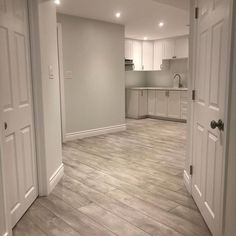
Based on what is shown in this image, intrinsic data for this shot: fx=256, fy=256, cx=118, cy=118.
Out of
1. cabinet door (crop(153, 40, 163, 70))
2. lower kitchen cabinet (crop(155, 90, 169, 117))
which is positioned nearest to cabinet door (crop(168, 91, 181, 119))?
lower kitchen cabinet (crop(155, 90, 169, 117))

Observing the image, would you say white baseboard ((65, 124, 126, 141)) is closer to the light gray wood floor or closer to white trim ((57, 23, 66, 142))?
white trim ((57, 23, 66, 142))

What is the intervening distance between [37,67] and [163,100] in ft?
16.8

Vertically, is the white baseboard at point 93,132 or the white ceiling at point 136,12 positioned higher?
the white ceiling at point 136,12

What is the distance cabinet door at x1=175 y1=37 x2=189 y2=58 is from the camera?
696cm

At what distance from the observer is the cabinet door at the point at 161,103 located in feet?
23.3

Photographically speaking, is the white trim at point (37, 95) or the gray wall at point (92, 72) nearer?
the white trim at point (37, 95)

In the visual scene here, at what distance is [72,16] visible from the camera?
4.75m

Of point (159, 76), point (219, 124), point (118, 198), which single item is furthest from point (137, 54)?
point (219, 124)

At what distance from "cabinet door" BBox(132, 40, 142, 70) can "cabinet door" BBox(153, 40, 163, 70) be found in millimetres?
484

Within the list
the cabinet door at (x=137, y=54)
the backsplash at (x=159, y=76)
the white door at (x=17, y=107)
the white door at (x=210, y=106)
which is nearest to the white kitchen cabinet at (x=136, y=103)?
the backsplash at (x=159, y=76)

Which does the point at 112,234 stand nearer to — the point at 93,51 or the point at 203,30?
the point at 203,30

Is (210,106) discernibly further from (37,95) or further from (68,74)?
(68,74)

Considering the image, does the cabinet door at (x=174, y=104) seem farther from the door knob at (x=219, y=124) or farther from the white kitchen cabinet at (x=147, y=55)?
the door knob at (x=219, y=124)

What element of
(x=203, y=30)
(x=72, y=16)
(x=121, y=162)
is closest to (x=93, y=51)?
(x=72, y=16)
